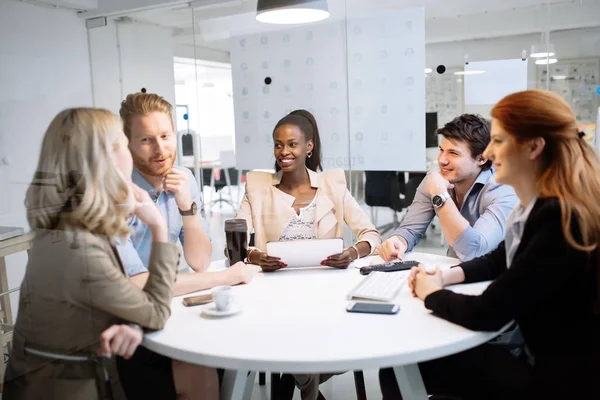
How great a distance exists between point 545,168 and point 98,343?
4.01ft

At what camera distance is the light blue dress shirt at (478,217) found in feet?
6.28

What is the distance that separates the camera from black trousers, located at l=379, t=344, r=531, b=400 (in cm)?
148

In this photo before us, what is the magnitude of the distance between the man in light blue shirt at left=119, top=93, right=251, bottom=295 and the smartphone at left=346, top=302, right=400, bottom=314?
0.45 meters

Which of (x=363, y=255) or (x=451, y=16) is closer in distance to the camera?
(x=363, y=255)

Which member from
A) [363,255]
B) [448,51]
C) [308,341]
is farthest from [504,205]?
[448,51]

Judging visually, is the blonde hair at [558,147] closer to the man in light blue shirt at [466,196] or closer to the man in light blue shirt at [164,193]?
the man in light blue shirt at [466,196]

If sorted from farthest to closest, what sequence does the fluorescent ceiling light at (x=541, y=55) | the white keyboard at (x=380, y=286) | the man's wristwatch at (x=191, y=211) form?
the fluorescent ceiling light at (x=541, y=55) → the man's wristwatch at (x=191, y=211) → the white keyboard at (x=380, y=286)

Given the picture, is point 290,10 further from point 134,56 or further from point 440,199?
point 134,56

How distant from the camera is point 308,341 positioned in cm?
126

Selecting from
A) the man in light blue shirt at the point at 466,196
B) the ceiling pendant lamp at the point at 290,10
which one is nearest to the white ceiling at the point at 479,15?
the ceiling pendant lamp at the point at 290,10

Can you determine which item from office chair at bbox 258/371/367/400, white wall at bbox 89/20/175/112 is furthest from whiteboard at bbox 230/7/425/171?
office chair at bbox 258/371/367/400

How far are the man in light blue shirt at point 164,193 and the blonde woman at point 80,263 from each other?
0.24 feet

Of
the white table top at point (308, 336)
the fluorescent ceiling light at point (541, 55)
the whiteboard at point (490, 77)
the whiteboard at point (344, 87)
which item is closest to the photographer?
the white table top at point (308, 336)

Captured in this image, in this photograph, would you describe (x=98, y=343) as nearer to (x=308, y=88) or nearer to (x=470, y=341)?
(x=470, y=341)
